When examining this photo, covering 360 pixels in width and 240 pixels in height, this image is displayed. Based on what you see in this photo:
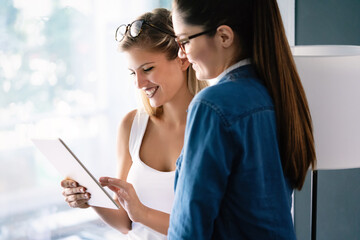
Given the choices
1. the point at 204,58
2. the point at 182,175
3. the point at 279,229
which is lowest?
the point at 279,229

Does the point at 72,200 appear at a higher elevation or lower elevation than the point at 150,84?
lower

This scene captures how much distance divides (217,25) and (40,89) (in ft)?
7.51

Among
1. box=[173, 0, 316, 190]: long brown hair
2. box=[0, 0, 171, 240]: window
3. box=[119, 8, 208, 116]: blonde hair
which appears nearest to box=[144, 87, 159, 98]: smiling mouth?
box=[119, 8, 208, 116]: blonde hair

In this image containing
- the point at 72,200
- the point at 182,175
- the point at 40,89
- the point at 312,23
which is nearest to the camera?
the point at 182,175

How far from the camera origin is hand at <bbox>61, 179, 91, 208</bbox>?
1.40 m

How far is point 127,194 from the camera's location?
4.58 ft

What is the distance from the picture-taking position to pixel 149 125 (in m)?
1.73

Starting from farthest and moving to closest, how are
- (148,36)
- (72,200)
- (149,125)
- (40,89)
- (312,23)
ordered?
(40,89), (312,23), (149,125), (148,36), (72,200)

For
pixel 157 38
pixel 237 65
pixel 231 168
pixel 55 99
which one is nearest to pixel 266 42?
pixel 237 65

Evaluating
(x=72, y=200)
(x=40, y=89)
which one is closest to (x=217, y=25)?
(x=72, y=200)

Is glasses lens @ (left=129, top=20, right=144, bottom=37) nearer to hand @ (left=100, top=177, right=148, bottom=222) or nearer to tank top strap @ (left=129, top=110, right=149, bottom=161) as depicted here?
tank top strap @ (left=129, top=110, right=149, bottom=161)

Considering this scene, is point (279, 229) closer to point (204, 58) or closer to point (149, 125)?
point (204, 58)

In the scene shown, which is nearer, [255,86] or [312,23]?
[255,86]

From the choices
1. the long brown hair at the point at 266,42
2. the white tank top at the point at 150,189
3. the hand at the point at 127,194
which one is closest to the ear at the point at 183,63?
the white tank top at the point at 150,189
